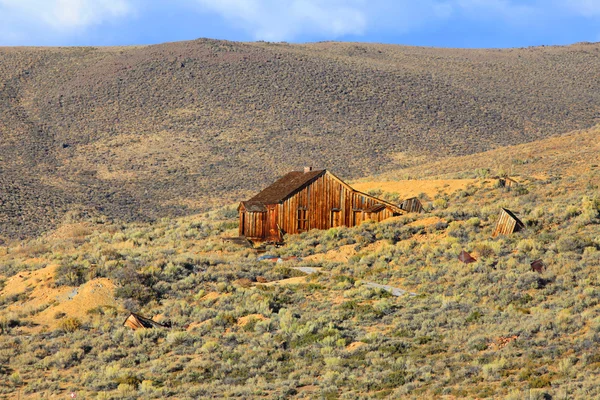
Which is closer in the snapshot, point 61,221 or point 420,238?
point 420,238

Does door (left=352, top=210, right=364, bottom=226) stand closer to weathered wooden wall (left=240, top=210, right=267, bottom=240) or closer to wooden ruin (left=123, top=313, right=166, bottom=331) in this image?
weathered wooden wall (left=240, top=210, right=267, bottom=240)

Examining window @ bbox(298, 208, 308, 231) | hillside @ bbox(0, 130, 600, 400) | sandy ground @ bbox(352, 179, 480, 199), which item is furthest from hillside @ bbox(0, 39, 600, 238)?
hillside @ bbox(0, 130, 600, 400)

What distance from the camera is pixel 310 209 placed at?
136ft

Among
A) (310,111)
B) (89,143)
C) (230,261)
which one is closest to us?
(230,261)

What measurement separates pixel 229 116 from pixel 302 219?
188 ft

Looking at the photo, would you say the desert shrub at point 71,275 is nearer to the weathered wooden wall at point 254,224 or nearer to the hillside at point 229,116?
the weathered wooden wall at point 254,224

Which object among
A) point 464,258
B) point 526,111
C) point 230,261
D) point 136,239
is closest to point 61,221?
point 136,239

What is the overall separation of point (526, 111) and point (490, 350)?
292 feet

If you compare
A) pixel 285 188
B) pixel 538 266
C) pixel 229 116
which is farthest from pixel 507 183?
pixel 229 116

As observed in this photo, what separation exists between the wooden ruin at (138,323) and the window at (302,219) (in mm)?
18011

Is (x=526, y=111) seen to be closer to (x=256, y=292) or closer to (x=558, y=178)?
(x=558, y=178)

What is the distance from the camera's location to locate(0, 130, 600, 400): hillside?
58.2ft

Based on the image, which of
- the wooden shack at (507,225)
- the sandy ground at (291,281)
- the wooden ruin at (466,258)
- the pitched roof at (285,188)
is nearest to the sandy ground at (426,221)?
the wooden shack at (507,225)

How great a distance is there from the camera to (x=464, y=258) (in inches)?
1186
